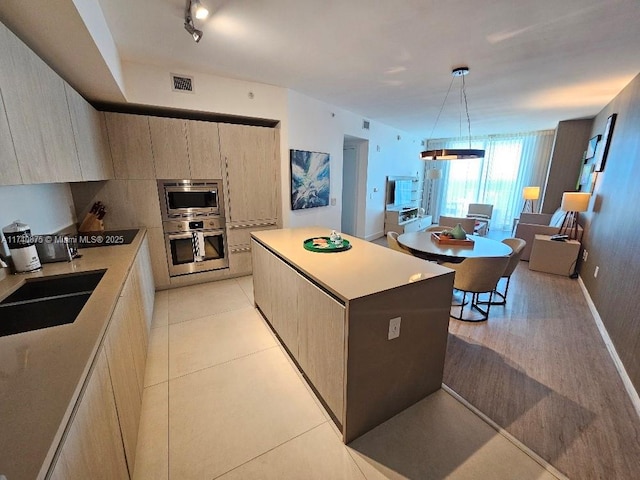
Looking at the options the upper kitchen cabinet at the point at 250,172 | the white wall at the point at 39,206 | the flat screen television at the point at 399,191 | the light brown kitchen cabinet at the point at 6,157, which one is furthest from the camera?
the flat screen television at the point at 399,191

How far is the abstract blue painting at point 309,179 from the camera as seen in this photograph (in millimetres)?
4082

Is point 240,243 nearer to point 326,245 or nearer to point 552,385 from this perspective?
point 326,245

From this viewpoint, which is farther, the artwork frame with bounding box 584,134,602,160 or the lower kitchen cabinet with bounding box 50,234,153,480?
the artwork frame with bounding box 584,134,602,160

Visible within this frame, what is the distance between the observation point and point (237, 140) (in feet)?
11.8

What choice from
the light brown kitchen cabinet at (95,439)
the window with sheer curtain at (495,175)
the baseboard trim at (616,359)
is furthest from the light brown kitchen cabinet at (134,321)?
the window with sheer curtain at (495,175)

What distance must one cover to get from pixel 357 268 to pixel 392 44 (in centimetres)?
218

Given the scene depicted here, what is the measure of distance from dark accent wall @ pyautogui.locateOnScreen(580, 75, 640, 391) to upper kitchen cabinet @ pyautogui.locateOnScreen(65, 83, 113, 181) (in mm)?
4609

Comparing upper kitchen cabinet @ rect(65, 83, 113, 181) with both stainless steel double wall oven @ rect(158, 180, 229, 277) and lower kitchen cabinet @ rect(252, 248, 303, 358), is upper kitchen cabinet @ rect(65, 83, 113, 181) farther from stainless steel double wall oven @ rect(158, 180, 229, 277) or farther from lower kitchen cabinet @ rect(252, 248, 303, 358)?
lower kitchen cabinet @ rect(252, 248, 303, 358)

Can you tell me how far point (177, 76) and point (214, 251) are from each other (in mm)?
2219

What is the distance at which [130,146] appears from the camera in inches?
120

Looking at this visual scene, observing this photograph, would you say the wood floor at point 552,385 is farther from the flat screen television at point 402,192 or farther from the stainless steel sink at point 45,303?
the flat screen television at point 402,192

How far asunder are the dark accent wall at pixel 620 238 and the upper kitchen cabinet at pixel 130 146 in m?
4.95

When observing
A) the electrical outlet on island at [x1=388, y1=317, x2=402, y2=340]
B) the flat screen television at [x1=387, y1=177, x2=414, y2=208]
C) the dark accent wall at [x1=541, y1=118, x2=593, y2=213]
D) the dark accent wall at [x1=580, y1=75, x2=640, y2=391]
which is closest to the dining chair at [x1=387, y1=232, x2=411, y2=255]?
the electrical outlet on island at [x1=388, y1=317, x2=402, y2=340]

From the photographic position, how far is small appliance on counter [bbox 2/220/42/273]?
1622mm
